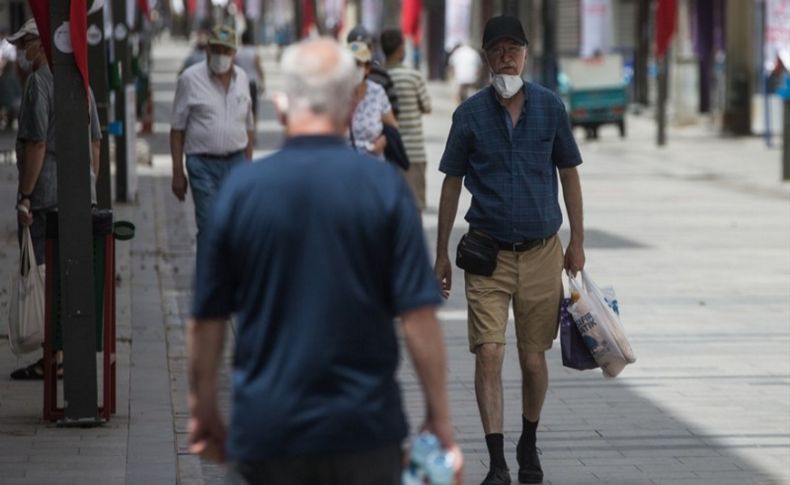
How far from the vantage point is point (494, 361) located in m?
7.59

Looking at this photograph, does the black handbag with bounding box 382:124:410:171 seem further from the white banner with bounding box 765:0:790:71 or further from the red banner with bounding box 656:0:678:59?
the red banner with bounding box 656:0:678:59

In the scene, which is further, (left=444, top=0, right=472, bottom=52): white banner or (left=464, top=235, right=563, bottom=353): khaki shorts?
(left=444, top=0, right=472, bottom=52): white banner

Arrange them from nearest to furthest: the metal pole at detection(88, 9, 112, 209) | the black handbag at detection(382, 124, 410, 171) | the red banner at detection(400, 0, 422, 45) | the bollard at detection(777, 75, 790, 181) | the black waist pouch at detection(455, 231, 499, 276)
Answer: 1. the black waist pouch at detection(455, 231, 499, 276)
2. the black handbag at detection(382, 124, 410, 171)
3. the metal pole at detection(88, 9, 112, 209)
4. the bollard at detection(777, 75, 790, 181)
5. the red banner at detection(400, 0, 422, 45)

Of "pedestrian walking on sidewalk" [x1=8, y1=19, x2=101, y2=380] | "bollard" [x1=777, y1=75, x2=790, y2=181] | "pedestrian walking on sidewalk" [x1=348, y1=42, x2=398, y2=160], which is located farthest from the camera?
"bollard" [x1=777, y1=75, x2=790, y2=181]

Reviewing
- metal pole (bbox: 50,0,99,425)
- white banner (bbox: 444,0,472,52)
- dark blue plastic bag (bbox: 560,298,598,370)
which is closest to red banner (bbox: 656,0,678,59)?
white banner (bbox: 444,0,472,52)

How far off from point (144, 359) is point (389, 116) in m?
2.93

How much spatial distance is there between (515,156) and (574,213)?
0.37 meters

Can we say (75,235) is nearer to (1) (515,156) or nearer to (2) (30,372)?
(2) (30,372)

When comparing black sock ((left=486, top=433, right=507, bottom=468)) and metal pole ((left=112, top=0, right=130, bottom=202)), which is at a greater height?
metal pole ((left=112, top=0, right=130, bottom=202))

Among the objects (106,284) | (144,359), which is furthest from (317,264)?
(144,359)

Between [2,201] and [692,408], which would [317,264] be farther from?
[2,201]

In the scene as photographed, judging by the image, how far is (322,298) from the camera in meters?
4.14

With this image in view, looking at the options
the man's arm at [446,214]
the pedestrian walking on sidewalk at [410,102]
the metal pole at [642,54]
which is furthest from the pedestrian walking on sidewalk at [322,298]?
the metal pole at [642,54]

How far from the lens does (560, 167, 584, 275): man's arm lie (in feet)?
25.2
